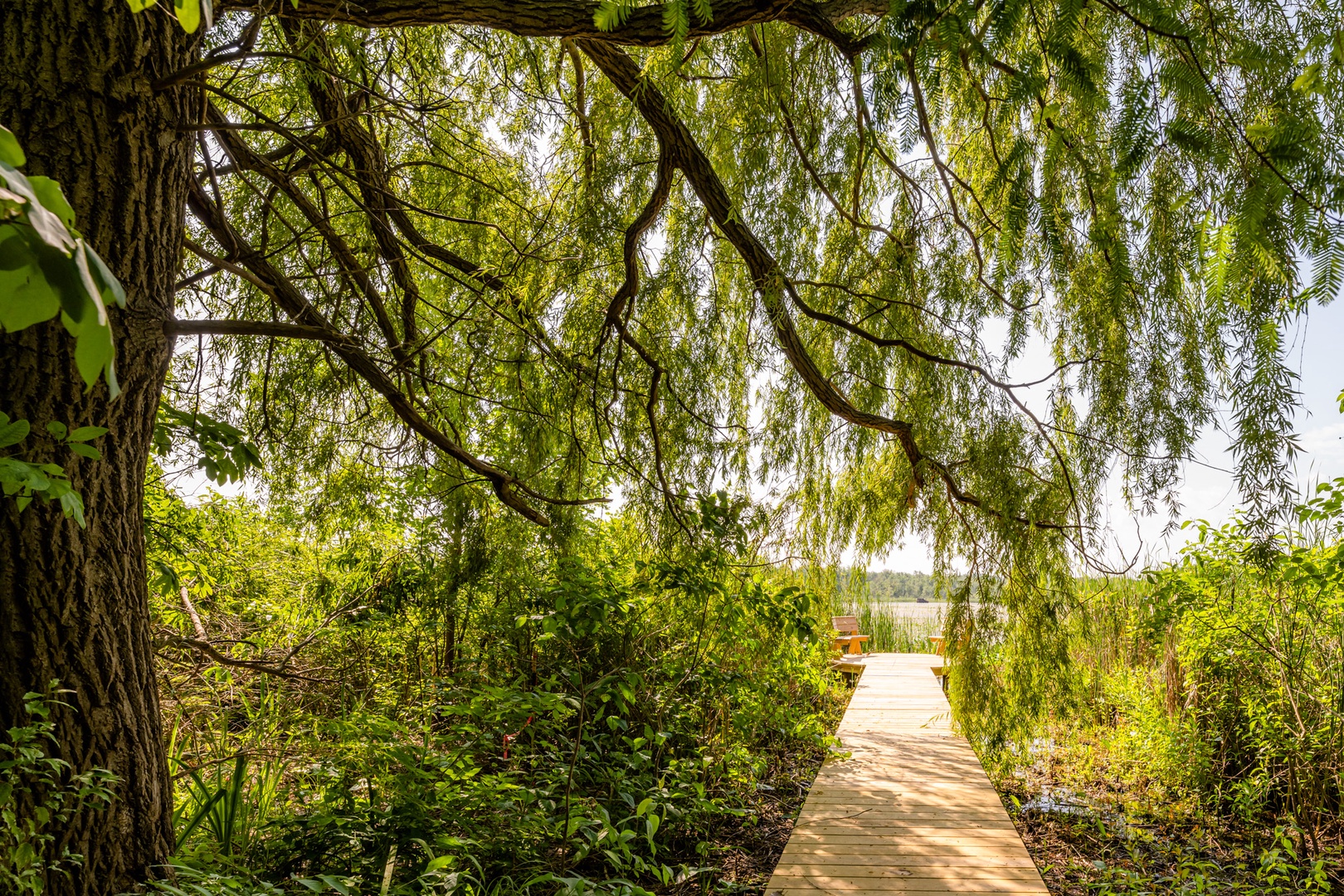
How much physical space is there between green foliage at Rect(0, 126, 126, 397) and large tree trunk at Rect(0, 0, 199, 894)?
1357 millimetres

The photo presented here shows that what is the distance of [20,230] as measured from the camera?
55 centimetres

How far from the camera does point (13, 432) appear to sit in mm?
1429

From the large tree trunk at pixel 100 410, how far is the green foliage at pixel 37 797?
38mm

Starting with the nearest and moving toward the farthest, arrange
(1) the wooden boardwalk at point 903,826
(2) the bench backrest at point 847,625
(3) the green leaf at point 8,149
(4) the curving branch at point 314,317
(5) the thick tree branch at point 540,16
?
(3) the green leaf at point 8,149 < (5) the thick tree branch at point 540,16 < (4) the curving branch at point 314,317 < (1) the wooden boardwalk at point 903,826 < (2) the bench backrest at point 847,625

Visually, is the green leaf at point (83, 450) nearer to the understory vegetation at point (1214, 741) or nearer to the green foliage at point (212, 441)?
the green foliage at point (212, 441)

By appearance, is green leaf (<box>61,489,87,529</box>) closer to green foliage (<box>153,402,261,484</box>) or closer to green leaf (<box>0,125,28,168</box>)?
green foliage (<box>153,402,261,484</box>)

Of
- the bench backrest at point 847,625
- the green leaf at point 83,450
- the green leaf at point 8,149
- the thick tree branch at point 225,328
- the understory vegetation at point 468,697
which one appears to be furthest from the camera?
the bench backrest at point 847,625

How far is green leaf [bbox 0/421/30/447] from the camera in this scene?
142cm

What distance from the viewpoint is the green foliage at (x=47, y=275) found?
0.54 metres

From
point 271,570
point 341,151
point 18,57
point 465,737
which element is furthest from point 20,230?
point 271,570

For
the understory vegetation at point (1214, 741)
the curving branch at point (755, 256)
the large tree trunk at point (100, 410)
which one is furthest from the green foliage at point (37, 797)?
the understory vegetation at point (1214, 741)

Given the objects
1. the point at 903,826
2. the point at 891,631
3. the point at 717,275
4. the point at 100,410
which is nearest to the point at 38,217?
the point at 100,410

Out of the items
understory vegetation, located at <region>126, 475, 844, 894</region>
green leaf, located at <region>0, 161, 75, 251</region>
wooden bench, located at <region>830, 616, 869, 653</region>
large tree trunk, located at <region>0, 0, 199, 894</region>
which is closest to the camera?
green leaf, located at <region>0, 161, 75, 251</region>

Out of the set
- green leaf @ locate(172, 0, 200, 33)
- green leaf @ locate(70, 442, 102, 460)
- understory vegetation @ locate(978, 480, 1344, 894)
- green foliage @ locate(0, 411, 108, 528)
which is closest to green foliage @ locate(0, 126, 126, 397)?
green leaf @ locate(172, 0, 200, 33)
